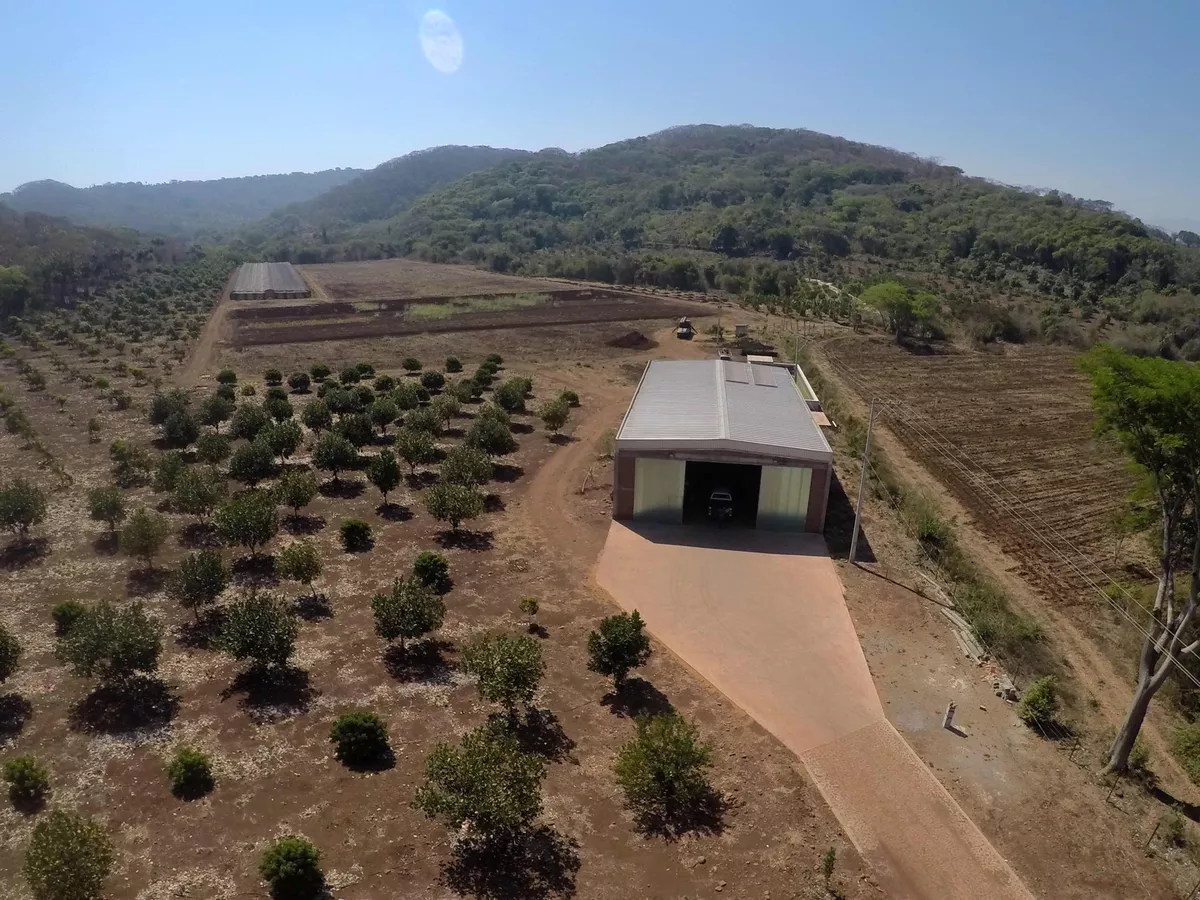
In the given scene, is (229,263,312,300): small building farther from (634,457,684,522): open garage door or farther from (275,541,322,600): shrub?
(275,541,322,600): shrub

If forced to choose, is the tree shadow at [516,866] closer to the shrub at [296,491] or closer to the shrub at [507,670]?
the shrub at [507,670]

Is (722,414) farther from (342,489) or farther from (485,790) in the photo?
(485,790)

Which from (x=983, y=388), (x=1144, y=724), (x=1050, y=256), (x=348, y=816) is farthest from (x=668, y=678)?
(x=1050, y=256)

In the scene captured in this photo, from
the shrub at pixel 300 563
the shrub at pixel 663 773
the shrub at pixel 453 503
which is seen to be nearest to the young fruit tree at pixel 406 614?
the shrub at pixel 300 563

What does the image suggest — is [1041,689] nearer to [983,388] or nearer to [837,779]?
[837,779]

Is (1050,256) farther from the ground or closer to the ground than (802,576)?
farther from the ground

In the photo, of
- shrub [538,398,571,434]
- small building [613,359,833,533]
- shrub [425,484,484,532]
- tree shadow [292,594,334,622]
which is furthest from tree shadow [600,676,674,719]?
shrub [538,398,571,434]

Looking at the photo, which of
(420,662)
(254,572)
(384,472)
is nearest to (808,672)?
(420,662)
